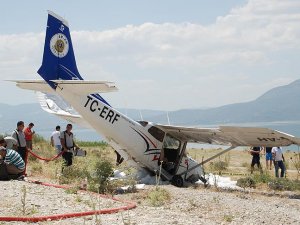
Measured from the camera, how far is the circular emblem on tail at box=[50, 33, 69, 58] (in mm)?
16328

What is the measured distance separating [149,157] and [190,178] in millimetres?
1906

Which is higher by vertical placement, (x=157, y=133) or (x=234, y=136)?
(x=157, y=133)

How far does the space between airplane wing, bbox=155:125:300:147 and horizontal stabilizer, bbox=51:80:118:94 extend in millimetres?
3841

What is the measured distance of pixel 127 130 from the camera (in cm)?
1738

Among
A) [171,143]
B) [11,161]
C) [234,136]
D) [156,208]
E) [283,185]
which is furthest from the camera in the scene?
[171,143]

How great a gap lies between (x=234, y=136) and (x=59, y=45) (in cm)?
617

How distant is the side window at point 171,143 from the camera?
1844 centimetres

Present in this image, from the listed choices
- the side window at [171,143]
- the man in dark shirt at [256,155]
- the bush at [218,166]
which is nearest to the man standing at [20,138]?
the side window at [171,143]

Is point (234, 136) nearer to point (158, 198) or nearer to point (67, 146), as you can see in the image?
point (67, 146)

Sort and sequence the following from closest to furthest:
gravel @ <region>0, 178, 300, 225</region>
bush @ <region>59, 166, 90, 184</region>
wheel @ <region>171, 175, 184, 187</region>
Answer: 1. gravel @ <region>0, 178, 300, 225</region>
2. bush @ <region>59, 166, 90, 184</region>
3. wheel @ <region>171, 175, 184, 187</region>

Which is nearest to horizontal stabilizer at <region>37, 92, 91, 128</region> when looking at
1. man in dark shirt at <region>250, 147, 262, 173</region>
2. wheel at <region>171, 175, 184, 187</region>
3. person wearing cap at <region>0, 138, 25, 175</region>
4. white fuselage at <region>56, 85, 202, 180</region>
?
white fuselage at <region>56, 85, 202, 180</region>

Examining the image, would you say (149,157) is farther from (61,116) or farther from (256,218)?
(256,218)

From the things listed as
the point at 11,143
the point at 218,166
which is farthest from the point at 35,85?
the point at 218,166

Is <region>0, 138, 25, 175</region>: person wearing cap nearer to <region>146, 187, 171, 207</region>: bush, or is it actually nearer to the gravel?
the gravel
